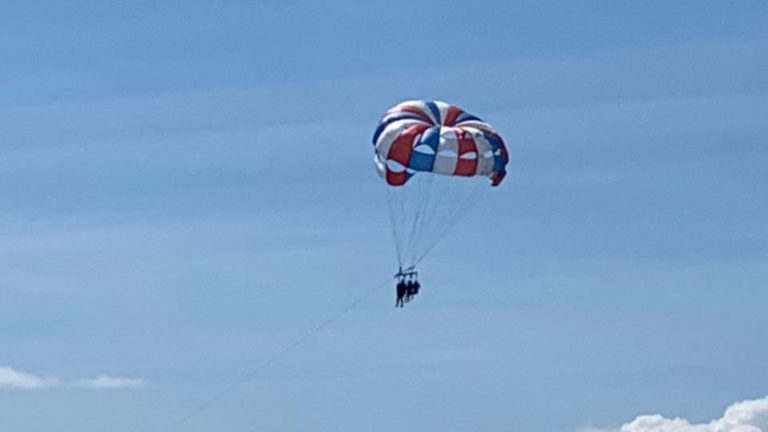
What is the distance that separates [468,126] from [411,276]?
28.2ft

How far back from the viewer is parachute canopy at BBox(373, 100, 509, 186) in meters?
164

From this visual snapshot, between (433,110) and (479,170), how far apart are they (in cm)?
486

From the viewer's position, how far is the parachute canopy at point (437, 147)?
164000 mm

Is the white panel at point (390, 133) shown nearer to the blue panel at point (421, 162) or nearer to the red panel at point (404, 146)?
the red panel at point (404, 146)

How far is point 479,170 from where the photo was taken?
165 meters

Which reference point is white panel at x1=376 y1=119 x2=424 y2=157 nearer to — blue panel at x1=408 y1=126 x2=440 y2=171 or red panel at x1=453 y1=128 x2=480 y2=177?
blue panel at x1=408 y1=126 x2=440 y2=171

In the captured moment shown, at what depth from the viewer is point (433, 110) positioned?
16762 centimetres

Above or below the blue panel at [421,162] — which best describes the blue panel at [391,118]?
above

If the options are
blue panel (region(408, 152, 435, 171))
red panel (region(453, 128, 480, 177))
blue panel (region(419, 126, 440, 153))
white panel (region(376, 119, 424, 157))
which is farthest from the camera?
white panel (region(376, 119, 424, 157))

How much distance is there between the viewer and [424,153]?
164125mm

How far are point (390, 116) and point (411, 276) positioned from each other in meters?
8.82

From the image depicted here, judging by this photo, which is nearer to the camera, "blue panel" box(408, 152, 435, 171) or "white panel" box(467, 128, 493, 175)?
"blue panel" box(408, 152, 435, 171)

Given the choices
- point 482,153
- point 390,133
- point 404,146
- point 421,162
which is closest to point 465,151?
point 482,153

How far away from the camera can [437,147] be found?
6452 inches
